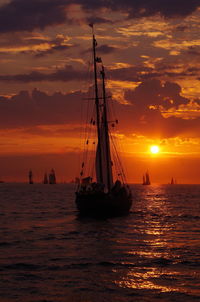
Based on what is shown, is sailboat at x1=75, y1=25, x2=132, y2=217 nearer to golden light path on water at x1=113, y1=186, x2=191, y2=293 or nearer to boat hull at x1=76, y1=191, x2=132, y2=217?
boat hull at x1=76, y1=191, x2=132, y2=217

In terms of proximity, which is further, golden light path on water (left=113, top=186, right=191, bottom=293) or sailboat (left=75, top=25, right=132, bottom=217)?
sailboat (left=75, top=25, right=132, bottom=217)

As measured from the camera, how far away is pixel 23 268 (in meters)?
25.8

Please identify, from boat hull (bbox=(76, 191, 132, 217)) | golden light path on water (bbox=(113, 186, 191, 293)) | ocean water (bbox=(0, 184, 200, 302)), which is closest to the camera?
ocean water (bbox=(0, 184, 200, 302))

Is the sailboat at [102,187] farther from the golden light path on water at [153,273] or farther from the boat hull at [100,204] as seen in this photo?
the golden light path on water at [153,273]

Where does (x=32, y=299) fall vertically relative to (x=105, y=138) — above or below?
below

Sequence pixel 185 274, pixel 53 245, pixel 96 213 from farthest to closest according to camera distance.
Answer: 1. pixel 96 213
2. pixel 53 245
3. pixel 185 274

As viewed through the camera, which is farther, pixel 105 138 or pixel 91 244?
pixel 105 138

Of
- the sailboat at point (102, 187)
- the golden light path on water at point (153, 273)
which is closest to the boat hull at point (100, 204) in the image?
the sailboat at point (102, 187)

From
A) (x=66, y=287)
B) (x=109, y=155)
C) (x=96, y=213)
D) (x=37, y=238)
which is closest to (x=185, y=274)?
(x=66, y=287)

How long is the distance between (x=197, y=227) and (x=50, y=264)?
2694 cm

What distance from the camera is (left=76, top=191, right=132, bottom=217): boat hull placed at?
54062 mm

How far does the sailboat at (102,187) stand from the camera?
54.6m

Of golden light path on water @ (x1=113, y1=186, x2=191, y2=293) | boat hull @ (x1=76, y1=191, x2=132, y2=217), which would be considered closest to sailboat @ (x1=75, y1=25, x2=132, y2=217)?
boat hull @ (x1=76, y1=191, x2=132, y2=217)

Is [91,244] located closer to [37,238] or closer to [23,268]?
[37,238]
